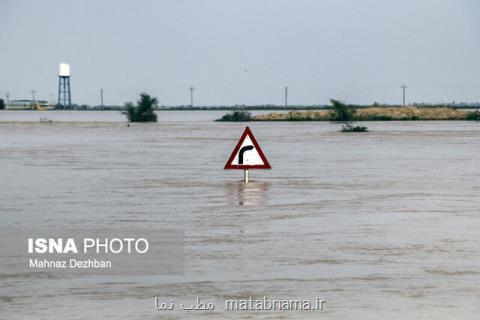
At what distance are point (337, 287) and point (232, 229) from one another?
18.9ft

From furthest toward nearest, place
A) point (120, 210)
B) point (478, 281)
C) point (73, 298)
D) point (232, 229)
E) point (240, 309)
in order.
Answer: point (120, 210) → point (232, 229) → point (478, 281) → point (73, 298) → point (240, 309)

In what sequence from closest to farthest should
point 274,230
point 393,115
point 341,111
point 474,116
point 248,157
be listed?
1. point 274,230
2. point 248,157
3. point 341,111
4. point 474,116
5. point 393,115

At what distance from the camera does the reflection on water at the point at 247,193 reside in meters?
22.5

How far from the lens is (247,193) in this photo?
2473 centimetres

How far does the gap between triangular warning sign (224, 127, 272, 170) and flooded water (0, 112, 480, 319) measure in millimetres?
606

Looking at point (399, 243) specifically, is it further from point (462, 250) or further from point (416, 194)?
point (416, 194)

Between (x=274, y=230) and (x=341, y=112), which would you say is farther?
(x=341, y=112)

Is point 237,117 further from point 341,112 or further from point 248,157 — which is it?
point 248,157

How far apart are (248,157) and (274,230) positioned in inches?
350

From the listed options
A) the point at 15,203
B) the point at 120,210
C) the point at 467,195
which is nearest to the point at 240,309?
the point at 120,210

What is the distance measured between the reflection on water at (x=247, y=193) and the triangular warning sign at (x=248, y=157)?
50 centimetres

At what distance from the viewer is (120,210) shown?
20875 mm

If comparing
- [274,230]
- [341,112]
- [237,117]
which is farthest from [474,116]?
[274,230]

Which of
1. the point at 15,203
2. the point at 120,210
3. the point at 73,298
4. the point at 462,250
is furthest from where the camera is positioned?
the point at 15,203
